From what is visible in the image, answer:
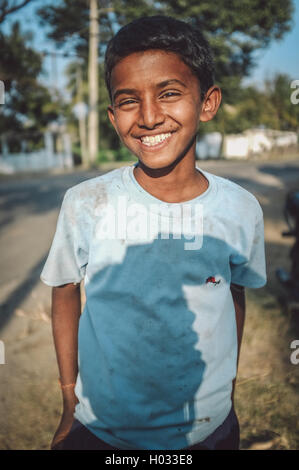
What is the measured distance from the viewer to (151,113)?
1250 mm

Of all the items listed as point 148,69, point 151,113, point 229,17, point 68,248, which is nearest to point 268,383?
point 68,248

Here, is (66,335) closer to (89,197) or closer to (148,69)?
(89,197)

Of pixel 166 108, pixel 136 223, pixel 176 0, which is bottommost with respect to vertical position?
pixel 136 223

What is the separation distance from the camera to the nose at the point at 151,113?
4.10 ft

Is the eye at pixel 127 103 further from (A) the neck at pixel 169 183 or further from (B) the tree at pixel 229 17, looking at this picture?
(B) the tree at pixel 229 17

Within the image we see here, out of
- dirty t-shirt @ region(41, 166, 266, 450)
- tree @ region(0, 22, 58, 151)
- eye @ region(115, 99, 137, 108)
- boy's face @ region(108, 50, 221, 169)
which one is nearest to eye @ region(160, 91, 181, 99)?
boy's face @ region(108, 50, 221, 169)

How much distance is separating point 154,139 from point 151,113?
97 mm

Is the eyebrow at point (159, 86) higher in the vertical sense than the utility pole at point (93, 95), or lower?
higher

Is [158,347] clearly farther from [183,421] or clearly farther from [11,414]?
[11,414]

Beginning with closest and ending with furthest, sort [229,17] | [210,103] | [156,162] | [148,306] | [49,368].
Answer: [148,306] → [156,162] → [210,103] → [49,368] → [229,17]

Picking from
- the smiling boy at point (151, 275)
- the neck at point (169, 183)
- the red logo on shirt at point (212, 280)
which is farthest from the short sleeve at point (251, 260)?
the neck at point (169, 183)
